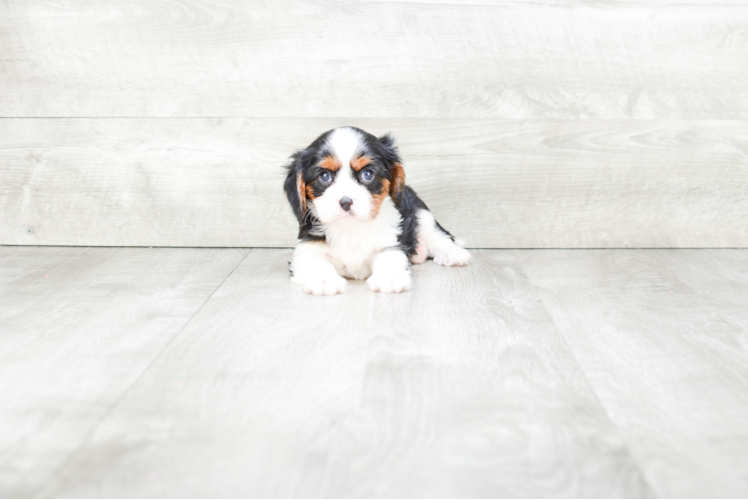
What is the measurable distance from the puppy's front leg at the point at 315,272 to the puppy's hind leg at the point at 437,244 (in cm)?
46

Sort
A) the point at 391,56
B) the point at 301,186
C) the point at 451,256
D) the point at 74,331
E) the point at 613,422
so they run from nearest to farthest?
the point at 613,422 < the point at 74,331 < the point at 301,186 < the point at 451,256 < the point at 391,56

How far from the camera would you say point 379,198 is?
2.14 meters

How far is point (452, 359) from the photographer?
155 centimetres

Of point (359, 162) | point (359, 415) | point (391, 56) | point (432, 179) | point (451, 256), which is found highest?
point (391, 56)

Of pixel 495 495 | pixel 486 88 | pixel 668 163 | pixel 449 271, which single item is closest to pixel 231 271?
pixel 449 271

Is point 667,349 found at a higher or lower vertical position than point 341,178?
lower

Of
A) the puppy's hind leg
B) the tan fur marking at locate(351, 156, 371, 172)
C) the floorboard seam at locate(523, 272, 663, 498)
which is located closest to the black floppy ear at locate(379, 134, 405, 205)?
the tan fur marking at locate(351, 156, 371, 172)

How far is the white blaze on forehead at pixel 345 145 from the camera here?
208 cm

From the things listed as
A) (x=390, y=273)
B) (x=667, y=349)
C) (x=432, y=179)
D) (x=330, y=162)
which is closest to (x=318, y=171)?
(x=330, y=162)

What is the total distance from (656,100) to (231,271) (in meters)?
1.93

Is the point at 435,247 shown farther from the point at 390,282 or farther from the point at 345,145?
the point at 345,145

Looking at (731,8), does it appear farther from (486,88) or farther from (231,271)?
(231,271)

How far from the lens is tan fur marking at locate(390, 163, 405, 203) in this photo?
221 cm

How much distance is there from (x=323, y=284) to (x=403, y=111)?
1005 mm
